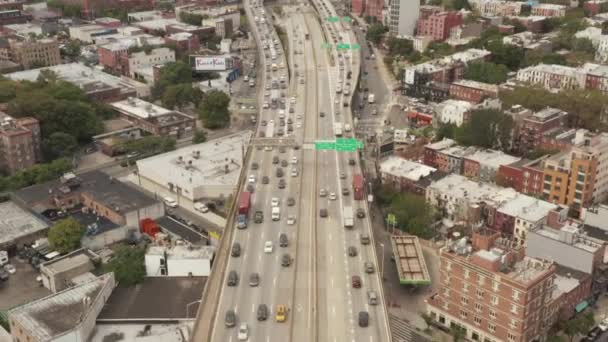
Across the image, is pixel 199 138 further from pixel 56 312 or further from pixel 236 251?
pixel 56 312

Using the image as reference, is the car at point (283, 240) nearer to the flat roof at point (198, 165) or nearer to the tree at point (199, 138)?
the flat roof at point (198, 165)

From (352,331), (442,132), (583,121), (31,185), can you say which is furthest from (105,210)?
(583,121)

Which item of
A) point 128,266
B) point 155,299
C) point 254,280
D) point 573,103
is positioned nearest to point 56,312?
point 155,299

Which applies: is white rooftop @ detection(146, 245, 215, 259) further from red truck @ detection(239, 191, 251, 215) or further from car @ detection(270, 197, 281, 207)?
car @ detection(270, 197, 281, 207)

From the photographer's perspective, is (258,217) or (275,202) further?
(275,202)

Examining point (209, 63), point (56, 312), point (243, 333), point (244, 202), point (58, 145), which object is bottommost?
point (56, 312)

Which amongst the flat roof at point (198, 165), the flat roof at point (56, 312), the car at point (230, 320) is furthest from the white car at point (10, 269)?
the car at point (230, 320)

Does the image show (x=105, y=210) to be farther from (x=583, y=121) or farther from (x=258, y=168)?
(x=583, y=121)
